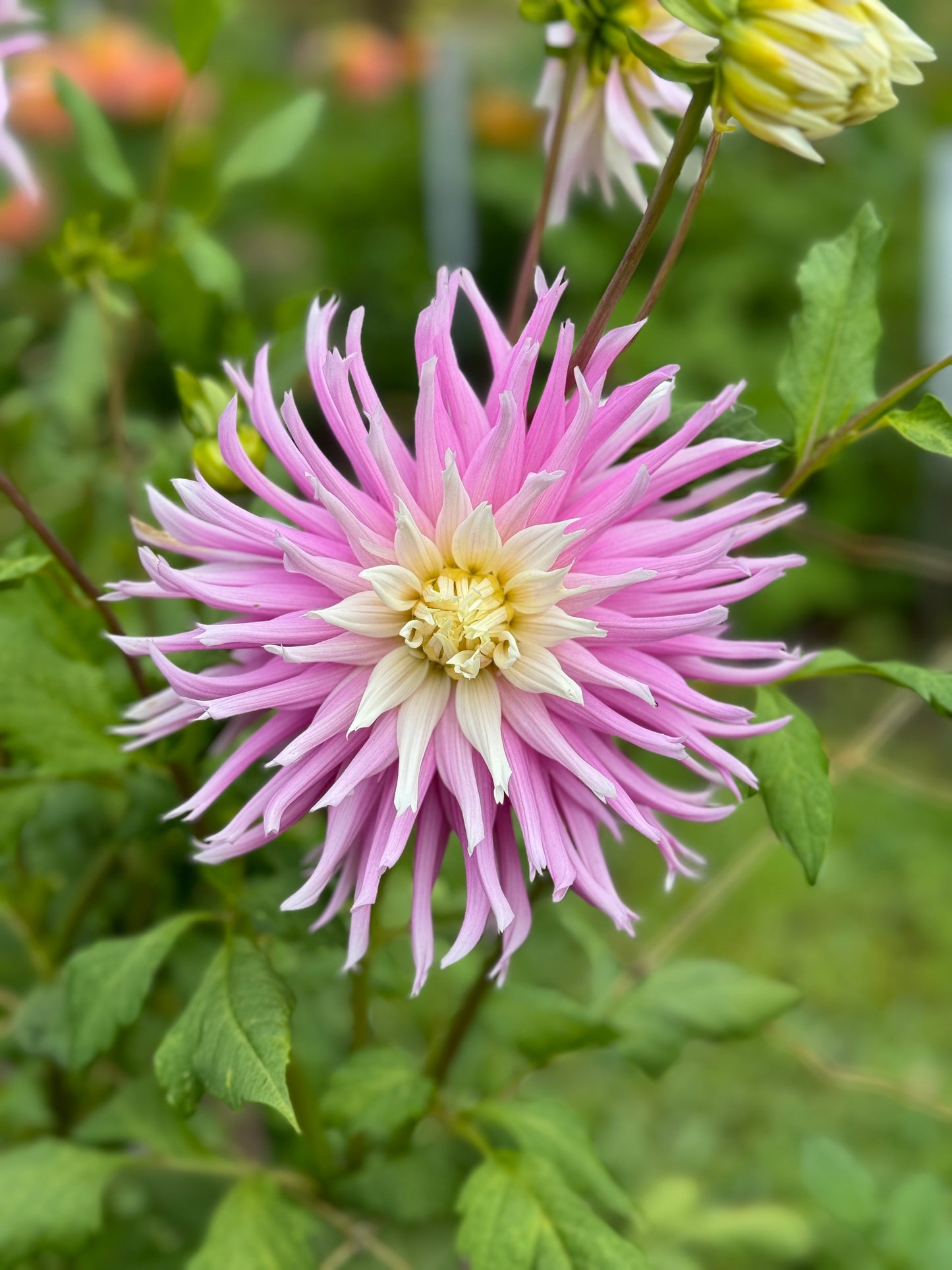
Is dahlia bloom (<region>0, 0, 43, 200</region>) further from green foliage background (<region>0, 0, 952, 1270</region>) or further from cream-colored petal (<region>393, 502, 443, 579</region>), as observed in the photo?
cream-colored petal (<region>393, 502, 443, 579</region>)

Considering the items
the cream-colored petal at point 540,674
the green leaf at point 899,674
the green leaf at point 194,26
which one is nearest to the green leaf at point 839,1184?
the green leaf at point 899,674

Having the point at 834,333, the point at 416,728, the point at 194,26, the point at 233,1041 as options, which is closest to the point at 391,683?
the point at 416,728

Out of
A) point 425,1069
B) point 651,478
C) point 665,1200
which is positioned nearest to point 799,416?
point 651,478

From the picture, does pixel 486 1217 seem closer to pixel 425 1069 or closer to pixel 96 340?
pixel 425 1069

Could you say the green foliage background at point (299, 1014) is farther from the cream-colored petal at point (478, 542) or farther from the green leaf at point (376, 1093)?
the cream-colored petal at point (478, 542)

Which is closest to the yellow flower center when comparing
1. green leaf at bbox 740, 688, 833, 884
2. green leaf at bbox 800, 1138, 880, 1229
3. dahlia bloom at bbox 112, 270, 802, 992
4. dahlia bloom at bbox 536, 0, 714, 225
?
dahlia bloom at bbox 112, 270, 802, 992

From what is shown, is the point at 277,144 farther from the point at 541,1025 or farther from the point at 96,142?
the point at 541,1025
